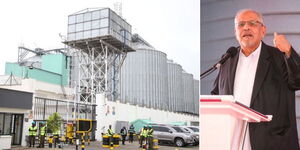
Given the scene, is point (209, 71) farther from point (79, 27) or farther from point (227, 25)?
point (79, 27)

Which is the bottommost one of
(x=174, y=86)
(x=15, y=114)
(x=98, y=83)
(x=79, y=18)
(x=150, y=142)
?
(x=150, y=142)

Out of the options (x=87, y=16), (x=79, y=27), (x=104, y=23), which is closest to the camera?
(x=104, y=23)

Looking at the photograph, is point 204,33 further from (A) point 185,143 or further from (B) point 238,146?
(A) point 185,143

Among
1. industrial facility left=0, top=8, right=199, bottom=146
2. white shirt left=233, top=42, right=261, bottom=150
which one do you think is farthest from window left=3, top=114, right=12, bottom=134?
white shirt left=233, top=42, right=261, bottom=150

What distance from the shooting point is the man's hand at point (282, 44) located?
1702 millimetres

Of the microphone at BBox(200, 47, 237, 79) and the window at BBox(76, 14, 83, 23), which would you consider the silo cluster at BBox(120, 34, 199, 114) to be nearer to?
the window at BBox(76, 14, 83, 23)

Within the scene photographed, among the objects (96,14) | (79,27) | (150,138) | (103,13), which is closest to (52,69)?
(79,27)

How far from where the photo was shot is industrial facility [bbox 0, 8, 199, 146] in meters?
7.98

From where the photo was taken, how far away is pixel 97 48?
1625 cm

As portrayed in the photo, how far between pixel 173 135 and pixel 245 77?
637cm

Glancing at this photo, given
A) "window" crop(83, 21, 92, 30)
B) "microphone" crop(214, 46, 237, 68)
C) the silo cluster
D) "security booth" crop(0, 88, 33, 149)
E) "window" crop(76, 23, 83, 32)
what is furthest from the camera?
"window" crop(76, 23, 83, 32)

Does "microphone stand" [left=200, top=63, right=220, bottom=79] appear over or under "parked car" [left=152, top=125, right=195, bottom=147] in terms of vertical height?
over

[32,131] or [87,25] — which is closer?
[32,131]

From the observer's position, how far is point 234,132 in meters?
1.67
